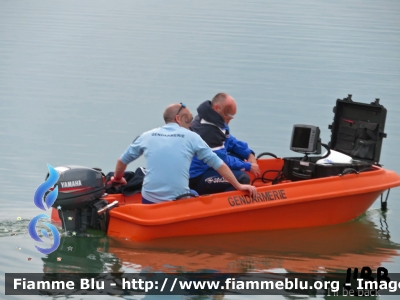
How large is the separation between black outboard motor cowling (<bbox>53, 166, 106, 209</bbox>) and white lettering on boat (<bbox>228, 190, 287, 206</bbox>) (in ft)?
4.03

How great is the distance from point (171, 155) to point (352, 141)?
8.66 feet

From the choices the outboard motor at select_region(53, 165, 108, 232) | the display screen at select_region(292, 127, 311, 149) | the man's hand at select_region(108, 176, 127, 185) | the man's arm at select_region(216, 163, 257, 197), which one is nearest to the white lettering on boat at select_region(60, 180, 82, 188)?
the outboard motor at select_region(53, 165, 108, 232)

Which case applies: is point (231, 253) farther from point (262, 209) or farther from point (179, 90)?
point (179, 90)

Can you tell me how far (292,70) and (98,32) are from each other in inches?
282

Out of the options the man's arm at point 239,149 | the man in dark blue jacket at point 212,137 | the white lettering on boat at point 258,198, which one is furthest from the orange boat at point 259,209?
the man's arm at point 239,149

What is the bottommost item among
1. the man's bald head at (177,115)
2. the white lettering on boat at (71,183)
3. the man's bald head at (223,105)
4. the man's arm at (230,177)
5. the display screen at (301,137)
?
the white lettering on boat at (71,183)

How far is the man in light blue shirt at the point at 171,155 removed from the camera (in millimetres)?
7797

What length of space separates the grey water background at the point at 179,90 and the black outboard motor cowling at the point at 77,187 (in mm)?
353

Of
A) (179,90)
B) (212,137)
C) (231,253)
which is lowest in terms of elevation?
(231,253)

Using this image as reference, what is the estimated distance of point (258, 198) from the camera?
27.2ft

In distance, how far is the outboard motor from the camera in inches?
302
